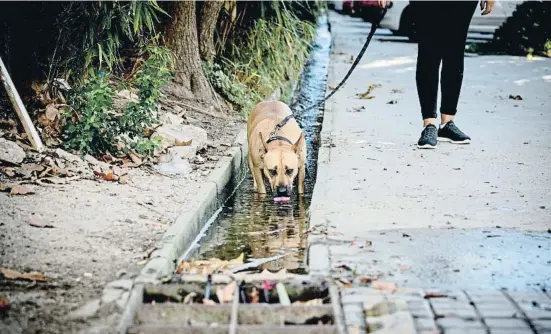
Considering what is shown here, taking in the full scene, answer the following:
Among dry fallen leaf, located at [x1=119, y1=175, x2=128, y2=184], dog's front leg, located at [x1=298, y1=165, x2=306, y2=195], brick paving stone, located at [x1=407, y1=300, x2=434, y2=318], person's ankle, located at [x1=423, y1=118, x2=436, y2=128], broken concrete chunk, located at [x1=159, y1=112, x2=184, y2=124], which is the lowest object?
dog's front leg, located at [x1=298, y1=165, x2=306, y2=195]

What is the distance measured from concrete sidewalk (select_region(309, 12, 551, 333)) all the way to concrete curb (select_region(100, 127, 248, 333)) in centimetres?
76

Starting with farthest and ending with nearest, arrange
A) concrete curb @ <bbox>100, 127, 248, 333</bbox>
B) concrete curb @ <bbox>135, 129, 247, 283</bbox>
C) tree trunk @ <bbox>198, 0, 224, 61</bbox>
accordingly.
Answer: tree trunk @ <bbox>198, 0, 224, 61</bbox>
concrete curb @ <bbox>135, 129, 247, 283</bbox>
concrete curb @ <bbox>100, 127, 248, 333</bbox>

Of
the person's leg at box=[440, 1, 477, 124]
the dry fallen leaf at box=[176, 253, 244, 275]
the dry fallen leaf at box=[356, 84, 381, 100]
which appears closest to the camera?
the dry fallen leaf at box=[176, 253, 244, 275]

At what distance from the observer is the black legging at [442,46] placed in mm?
6492

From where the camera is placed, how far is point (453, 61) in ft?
22.0

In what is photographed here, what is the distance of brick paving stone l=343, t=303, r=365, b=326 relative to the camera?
11.0 feet

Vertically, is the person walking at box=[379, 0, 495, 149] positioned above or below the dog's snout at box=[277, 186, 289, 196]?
above

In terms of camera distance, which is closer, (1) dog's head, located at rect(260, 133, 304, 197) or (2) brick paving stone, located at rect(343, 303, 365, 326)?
(2) brick paving stone, located at rect(343, 303, 365, 326)

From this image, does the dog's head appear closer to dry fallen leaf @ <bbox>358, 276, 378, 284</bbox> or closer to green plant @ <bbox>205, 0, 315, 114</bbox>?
dry fallen leaf @ <bbox>358, 276, 378, 284</bbox>

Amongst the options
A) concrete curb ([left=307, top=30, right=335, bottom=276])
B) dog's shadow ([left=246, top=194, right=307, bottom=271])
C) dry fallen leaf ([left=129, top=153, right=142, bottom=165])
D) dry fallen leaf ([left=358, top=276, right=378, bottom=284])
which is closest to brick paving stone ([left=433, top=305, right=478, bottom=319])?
dry fallen leaf ([left=358, top=276, right=378, bottom=284])

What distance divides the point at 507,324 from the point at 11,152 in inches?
151

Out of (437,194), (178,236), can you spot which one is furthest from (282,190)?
(178,236)

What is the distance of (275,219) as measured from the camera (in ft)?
18.5

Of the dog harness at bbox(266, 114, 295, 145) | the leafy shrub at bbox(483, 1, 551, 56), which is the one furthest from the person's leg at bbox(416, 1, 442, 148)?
the leafy shrub at bbox(483, 1, 551, 56)
